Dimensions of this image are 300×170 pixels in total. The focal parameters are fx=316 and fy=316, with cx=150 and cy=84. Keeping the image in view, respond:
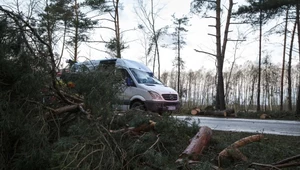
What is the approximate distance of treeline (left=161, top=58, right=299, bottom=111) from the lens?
27.8 m

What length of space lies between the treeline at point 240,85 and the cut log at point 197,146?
1904 cm

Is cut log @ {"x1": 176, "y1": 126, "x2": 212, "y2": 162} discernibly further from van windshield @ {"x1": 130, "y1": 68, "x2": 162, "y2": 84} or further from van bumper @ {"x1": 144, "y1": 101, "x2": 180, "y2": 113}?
van windshield @ {"x1": 130, "y1": 68, "x2": 162, "y2": 84}

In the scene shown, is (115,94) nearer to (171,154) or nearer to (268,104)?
(171,154)

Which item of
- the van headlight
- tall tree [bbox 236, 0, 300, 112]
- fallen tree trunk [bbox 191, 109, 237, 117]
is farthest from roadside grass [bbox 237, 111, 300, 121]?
the van headlight

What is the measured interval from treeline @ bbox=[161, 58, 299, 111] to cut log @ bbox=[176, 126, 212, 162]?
19.0 meters

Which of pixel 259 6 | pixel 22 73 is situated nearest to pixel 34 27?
pixel 22 73

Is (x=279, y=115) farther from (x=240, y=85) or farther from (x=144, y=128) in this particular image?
(x=240, y=85)

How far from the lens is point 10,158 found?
14.6 ft

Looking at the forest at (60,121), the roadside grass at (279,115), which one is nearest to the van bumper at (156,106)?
the forest at (60,121)

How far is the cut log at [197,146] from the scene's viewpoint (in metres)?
4.82

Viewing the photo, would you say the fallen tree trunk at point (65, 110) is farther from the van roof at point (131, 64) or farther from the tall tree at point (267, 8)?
the tall tree at point (267, 8)

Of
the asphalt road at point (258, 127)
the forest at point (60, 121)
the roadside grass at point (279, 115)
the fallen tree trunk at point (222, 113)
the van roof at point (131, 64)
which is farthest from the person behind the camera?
the fallen tree trunk at point (222, 113)

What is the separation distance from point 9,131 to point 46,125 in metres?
0.51

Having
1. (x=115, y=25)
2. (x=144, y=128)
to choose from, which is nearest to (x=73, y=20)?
(x=115, y=25)
